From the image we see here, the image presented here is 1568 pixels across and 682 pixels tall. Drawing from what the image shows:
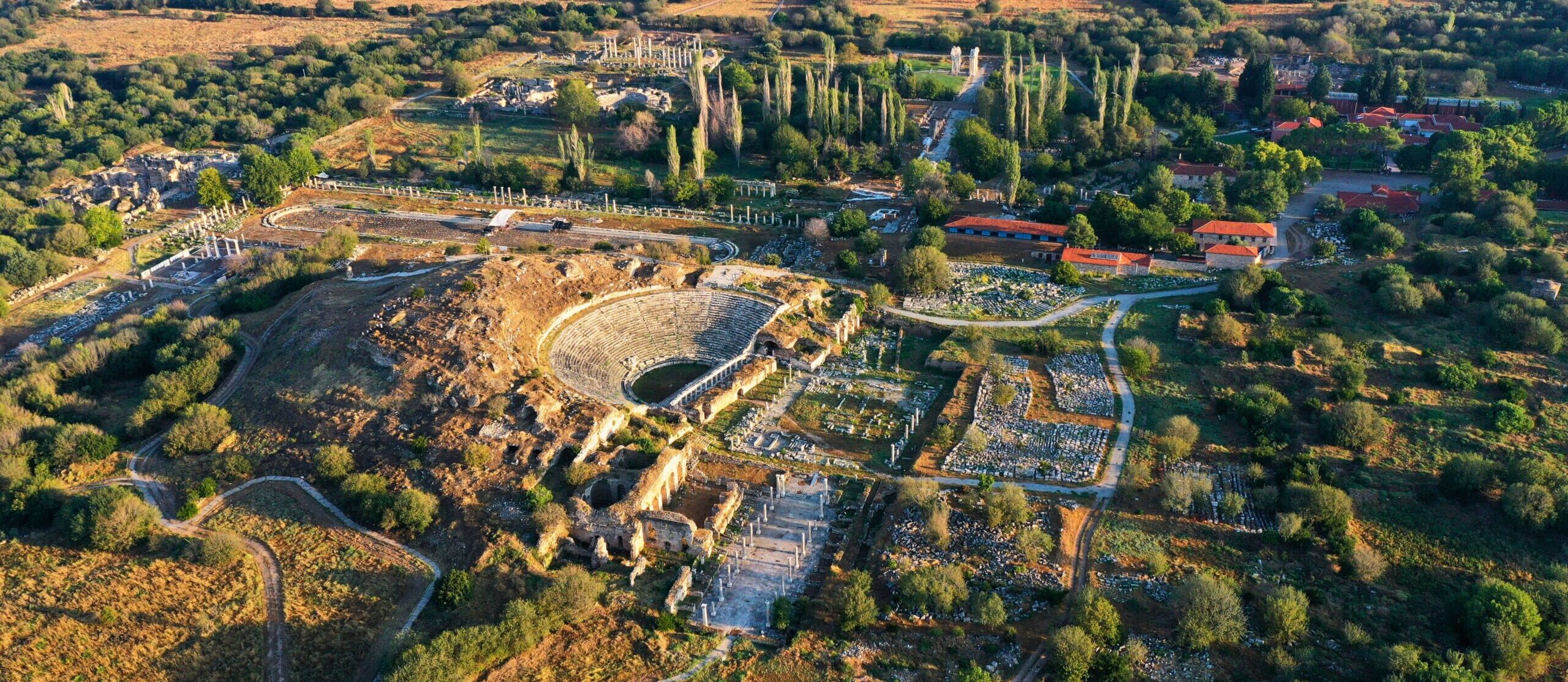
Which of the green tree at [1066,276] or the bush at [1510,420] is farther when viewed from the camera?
the green tree at [1066,276]

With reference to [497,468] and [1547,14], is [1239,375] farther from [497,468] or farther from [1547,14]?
[1547,14]

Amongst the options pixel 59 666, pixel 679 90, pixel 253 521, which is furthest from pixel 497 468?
pixel 679 90

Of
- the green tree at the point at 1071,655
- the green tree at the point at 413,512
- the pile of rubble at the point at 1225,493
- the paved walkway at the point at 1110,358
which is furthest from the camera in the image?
the paved walkway at the point at 1110,358

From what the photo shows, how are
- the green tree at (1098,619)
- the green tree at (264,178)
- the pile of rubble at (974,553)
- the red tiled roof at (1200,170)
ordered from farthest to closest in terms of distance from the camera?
the red tiled roof at (1200,170), the green tree at (264,178), the pile of rubble at (974,553), the green tree at (1098,619)

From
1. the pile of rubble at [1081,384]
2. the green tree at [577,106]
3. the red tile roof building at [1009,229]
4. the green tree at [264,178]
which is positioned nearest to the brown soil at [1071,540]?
the pile of rubble at [1081,384]

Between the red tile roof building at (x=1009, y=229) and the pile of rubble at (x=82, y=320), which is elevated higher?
the red tile roof building at (x=1009, y=229)

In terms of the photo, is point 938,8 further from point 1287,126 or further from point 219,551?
point 219,551

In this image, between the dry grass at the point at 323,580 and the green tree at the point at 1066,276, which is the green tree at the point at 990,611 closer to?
the dry grass at the point at 323,580
